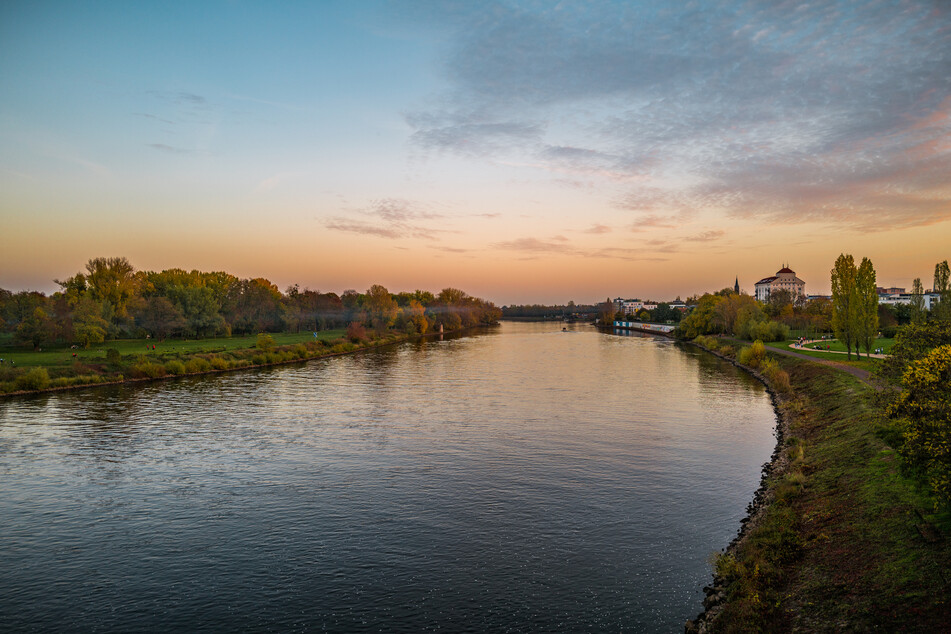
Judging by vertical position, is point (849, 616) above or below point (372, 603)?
above

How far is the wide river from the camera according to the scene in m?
15.8

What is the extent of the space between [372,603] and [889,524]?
50.9ft

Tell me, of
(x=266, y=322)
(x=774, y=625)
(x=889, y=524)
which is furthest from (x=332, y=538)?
(x=266, y=322)

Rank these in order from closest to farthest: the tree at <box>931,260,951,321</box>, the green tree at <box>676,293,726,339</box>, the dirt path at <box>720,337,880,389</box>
Result: 1. the dirt path at <box>720,337,880,389</box>
2. the tree at <box>931,260,951,321</box>
3. the green tree at <box>676,293,726,339</box>

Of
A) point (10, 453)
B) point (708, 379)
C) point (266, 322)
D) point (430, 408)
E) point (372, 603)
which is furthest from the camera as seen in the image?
point (266, 322)

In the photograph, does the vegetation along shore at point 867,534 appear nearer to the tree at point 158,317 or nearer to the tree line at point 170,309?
the tree line at point 170,309

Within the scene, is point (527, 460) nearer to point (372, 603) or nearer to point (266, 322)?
point (372, 603)

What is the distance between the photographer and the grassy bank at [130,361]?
5344 centimetres

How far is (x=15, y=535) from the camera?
20672 millimetres

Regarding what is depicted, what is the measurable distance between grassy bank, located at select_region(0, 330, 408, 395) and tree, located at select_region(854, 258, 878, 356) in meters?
69.9

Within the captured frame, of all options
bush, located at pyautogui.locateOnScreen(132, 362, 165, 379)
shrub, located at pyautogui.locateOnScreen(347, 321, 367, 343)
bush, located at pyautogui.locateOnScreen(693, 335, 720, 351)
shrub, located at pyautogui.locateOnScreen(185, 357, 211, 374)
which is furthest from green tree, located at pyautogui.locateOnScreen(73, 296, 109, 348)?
bush, located at pyautogui.locateOnScreen(693, 335, 720, 351)

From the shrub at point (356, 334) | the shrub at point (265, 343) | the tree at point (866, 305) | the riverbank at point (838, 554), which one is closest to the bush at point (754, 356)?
the tree at point (866, 305)

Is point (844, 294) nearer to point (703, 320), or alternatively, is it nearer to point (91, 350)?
point (703, 320)

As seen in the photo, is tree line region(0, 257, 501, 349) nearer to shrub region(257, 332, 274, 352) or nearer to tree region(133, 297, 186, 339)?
tree region(133, 297, 186, 339)
